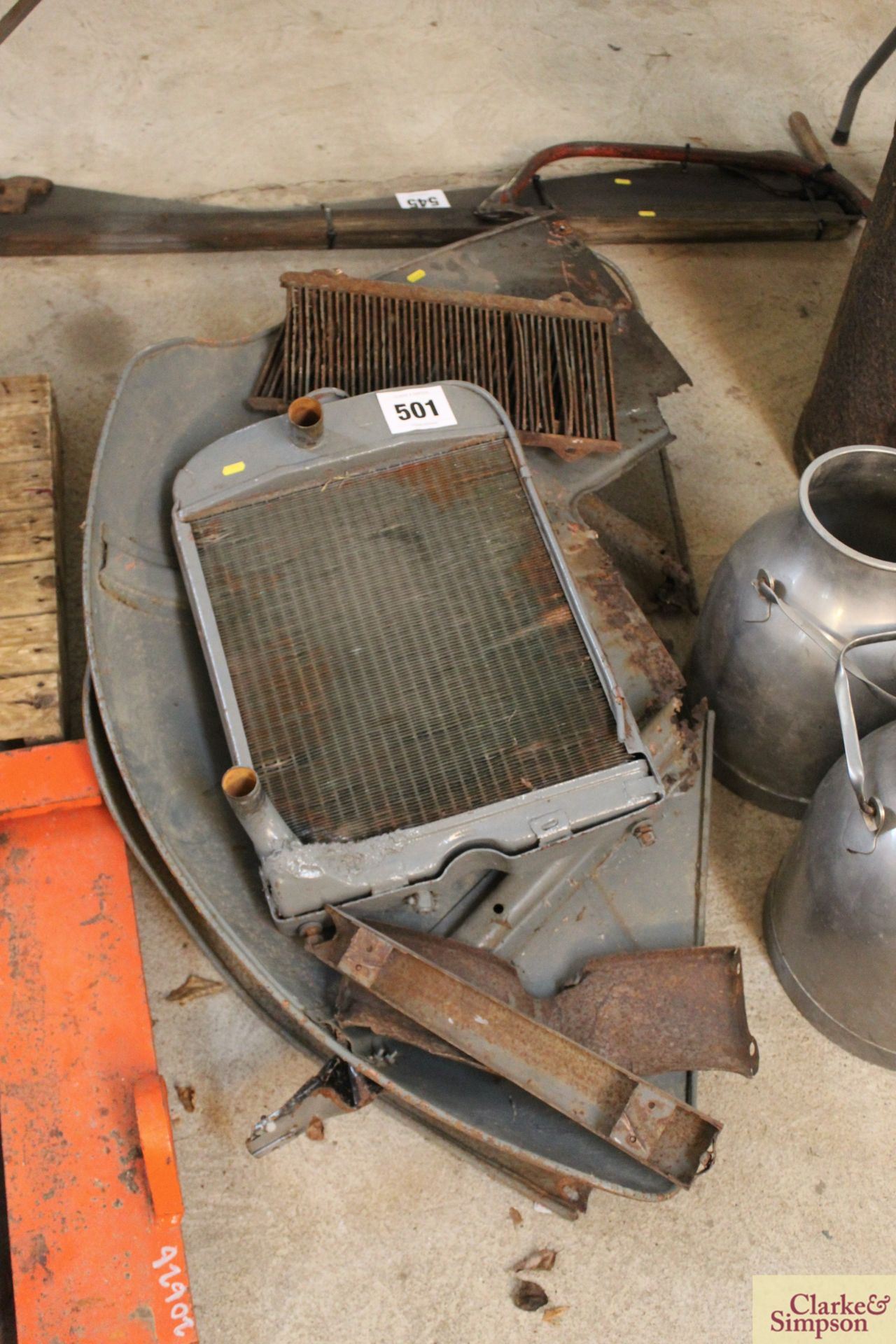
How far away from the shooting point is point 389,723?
1.88 meters

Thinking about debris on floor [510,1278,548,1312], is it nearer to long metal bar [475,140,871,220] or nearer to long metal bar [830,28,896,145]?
long metal bar [475,140,871,220]

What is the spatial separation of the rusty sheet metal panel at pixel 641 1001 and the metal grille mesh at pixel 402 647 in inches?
9.4

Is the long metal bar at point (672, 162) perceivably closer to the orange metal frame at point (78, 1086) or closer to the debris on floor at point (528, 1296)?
the orange metal frame at point (78, 1086)

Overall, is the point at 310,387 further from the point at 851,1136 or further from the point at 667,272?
the point at 851,1136

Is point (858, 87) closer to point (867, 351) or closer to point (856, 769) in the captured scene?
point (867, 351)

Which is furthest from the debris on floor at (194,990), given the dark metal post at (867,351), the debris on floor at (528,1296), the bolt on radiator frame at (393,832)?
the dark metal post at (867,351)

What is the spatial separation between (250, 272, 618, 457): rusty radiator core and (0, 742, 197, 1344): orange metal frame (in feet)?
3.06

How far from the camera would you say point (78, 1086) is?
173cm

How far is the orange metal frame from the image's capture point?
1.61 metres

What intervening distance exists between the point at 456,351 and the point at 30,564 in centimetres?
94

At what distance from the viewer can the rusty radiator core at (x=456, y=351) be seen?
237 centimetres

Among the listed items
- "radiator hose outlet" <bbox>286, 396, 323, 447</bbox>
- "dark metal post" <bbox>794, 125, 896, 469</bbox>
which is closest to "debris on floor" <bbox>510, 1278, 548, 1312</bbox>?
"radiator hose outlet" <bbox>286, 396, 323, 447</bbox>

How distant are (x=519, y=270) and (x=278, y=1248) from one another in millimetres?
2001

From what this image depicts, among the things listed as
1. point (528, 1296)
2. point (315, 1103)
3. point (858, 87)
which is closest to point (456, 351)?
point (315, 1103)
